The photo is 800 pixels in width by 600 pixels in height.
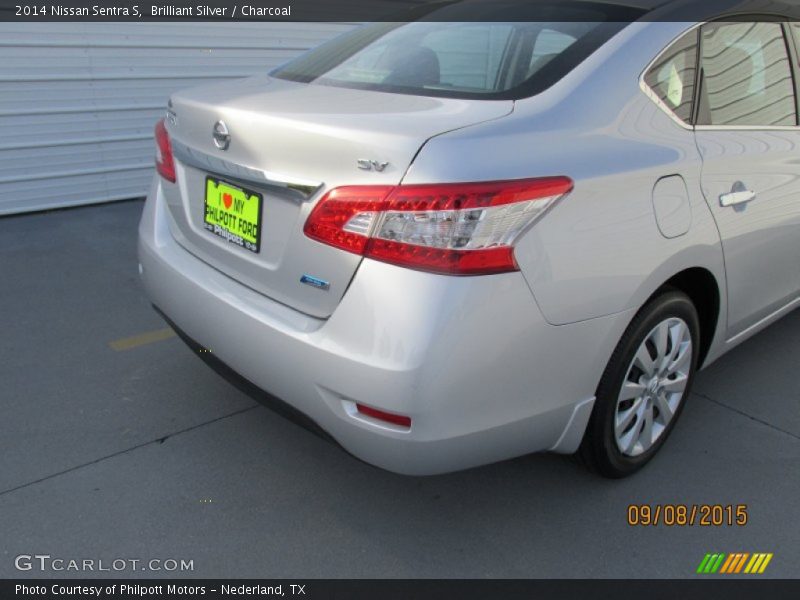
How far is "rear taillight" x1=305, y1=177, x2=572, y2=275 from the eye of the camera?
6.20 feet

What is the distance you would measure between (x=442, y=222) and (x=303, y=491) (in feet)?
3.90

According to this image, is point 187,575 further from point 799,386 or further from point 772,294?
point 799,386

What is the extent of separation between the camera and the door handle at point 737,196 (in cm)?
254

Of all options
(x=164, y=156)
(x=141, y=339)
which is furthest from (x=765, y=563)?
(x=141, y=339)

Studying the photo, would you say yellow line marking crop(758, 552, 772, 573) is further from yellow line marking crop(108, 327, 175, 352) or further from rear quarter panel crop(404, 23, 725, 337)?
yellow line marking crop(108, 327, 175, 352)

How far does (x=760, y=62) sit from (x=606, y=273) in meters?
1.38

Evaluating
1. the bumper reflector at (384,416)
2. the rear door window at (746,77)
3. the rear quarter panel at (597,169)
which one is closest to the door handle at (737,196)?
the rear quarter panel at (597,169)

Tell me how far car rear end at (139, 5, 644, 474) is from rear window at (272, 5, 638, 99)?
0.05ft

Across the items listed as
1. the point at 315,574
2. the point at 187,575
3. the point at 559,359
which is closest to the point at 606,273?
the point at 559,359

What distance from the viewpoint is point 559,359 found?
2111mm

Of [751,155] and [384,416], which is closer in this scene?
[384,416]

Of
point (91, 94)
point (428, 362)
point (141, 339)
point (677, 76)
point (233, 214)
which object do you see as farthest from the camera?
point (91, 94)

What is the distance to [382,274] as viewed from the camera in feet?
6.30

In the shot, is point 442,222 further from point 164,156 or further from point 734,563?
point 734,563
